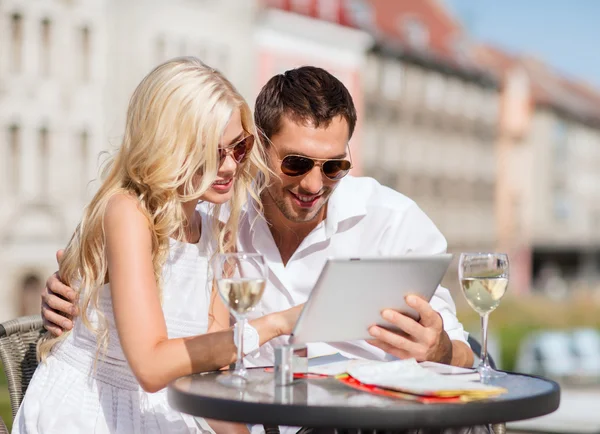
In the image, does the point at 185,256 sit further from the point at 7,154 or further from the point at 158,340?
the point at 7,154

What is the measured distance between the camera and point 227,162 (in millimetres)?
2713

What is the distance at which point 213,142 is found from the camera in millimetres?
2613

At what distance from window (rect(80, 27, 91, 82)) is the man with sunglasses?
747 inches

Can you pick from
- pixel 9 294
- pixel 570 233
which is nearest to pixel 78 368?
pixel 9 294

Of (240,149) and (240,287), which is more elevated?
(240,149)

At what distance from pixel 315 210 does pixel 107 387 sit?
32.3 inches

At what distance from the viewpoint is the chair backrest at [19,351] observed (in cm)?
295

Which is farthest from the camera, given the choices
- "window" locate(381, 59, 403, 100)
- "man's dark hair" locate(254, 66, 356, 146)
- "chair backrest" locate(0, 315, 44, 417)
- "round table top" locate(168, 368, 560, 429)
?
"window" locate(381, 59, 403, 100)

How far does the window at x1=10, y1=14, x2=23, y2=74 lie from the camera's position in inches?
803

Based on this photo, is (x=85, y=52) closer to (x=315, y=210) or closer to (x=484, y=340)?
(x=315, y=210)

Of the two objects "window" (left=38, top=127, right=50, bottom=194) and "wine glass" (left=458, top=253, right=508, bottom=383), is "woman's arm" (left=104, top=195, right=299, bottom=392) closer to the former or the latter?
"wine glass" (left=458, top=253, right=508, bottom=383)

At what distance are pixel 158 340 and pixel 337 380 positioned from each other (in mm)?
410

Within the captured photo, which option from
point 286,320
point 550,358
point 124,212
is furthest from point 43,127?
point 286,320

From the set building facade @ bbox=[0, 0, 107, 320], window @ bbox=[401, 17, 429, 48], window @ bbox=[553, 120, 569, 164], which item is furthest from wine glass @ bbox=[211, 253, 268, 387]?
window @ bbox=[553, 120, 569, 164]
